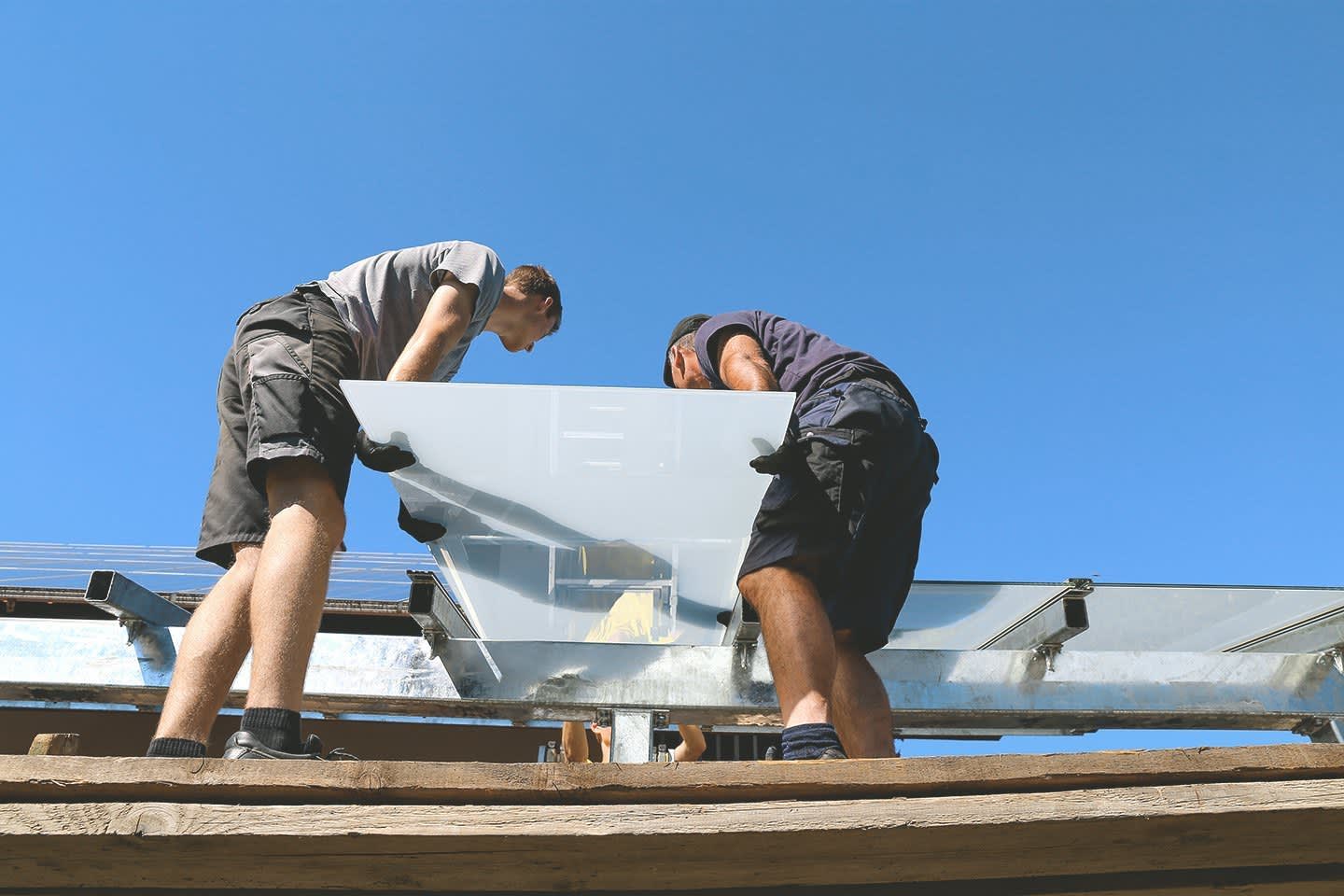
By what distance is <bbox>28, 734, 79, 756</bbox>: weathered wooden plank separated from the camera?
4.34ft

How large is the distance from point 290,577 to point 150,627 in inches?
39.8

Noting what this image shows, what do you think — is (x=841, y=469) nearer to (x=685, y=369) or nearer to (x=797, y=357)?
(x=797, y=357)

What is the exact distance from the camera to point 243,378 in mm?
2244

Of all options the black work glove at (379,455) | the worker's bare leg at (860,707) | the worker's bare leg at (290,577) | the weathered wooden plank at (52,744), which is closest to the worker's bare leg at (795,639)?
the worker's bare leg at (860,707)

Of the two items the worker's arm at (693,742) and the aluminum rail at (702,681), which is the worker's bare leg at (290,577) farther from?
the worker's arm at (693,742)

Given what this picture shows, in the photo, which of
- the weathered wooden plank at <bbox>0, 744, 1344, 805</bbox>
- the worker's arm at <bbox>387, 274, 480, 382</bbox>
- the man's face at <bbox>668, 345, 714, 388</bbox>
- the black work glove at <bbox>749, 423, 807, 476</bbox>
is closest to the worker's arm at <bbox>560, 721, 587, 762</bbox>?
the man's face at <bbox>668, 345, 714, 388</bbox>

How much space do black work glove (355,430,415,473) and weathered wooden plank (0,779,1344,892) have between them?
1.07 meters

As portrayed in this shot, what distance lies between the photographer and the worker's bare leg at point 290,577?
1794 millimetres

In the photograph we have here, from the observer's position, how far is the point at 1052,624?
2.55 metres

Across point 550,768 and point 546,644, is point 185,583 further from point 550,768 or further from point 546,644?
point 550,768

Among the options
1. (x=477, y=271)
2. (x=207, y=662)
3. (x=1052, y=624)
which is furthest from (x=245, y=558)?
(x=1052, y=624)

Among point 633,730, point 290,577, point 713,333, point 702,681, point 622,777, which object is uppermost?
point 713,333

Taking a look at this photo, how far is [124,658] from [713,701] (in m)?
1.53

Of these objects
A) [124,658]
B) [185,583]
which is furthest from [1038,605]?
[185,583]
